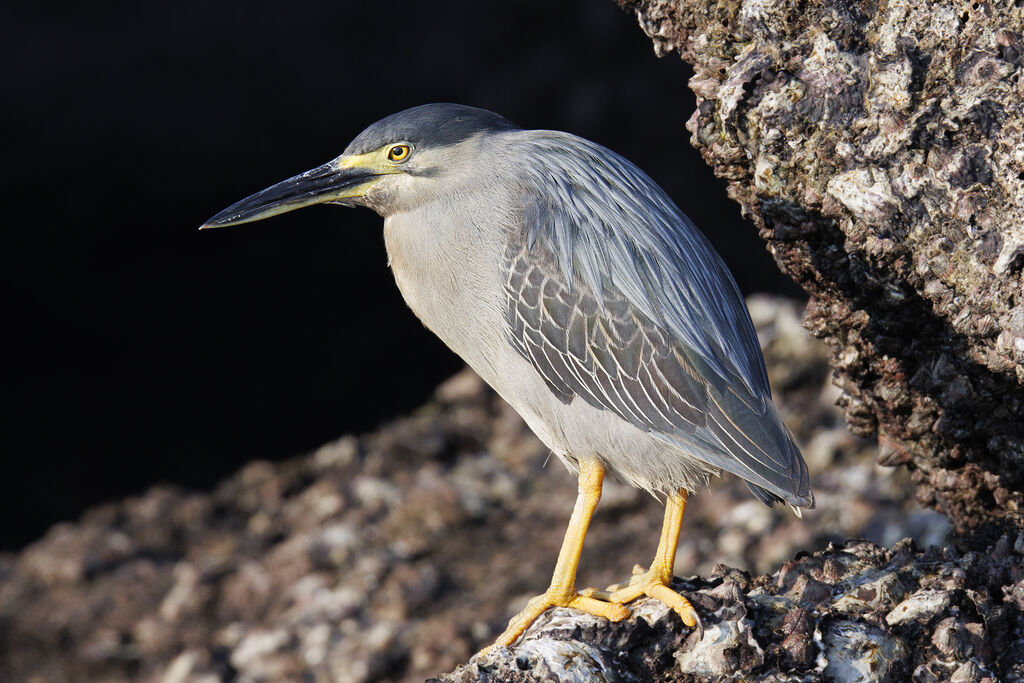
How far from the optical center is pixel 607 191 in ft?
8.21

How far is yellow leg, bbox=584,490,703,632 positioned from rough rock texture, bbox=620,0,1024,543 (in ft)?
2.14

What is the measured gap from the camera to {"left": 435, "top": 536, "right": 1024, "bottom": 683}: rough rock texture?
208 centimetres

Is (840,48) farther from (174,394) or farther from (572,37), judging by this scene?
(174,394)

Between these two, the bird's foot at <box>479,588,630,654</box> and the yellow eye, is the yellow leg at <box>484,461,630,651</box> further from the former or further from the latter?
the yellow eye

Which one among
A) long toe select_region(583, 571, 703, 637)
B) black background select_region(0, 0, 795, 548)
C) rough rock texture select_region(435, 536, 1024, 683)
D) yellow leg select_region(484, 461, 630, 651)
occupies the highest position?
black background select_region(0, 0, 795, 548)

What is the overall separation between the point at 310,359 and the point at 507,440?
4.48 ft

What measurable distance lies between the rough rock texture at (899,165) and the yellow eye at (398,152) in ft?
2.42

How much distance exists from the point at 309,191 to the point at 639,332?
0.94 m

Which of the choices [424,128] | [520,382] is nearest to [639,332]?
[520,382]

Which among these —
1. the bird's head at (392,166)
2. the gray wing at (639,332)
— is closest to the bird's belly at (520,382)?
the gray wing at (639,332)

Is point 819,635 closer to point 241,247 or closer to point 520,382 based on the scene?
point 520,382

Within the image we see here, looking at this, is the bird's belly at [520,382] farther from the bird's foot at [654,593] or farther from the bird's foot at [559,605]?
the bird's foot at [559,605]

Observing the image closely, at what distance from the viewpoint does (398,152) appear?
8.54ft

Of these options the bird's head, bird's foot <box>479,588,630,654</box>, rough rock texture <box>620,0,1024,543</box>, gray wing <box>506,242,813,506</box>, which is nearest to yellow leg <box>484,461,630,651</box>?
bird's foot <box>479,588,630,654</box>
